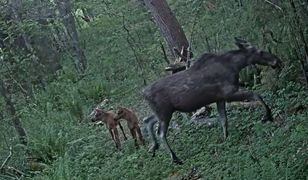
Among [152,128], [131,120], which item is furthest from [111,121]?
[152,128]

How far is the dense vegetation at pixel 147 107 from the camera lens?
23.5 ft

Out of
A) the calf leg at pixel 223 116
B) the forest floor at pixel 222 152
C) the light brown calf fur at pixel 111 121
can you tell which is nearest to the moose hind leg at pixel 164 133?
the forest floor at pixel 222 152

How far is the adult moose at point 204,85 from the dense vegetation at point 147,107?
0.51 meters

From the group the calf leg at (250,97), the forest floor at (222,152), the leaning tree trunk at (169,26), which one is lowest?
the forest floor at (222,152)

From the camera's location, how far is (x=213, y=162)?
7.42m

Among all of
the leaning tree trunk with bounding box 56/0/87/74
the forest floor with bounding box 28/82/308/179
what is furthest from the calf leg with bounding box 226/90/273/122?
the leaning tree trunk with bounding box 56/0/87/74

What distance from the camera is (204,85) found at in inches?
319

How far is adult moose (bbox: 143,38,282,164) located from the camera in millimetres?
8086

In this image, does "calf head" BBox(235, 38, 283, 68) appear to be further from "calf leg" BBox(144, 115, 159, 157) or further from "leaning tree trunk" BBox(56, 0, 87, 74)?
"leaning tree trunk" BBox(56, 0, 87, 74)

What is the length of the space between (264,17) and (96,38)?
1374 cm

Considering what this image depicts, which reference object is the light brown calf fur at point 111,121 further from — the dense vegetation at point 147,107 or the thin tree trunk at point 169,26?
the thin tree trunk at point 169,26

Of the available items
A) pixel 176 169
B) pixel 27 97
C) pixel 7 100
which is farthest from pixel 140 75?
pixel 176 169

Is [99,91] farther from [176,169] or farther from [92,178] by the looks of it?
[176,169]

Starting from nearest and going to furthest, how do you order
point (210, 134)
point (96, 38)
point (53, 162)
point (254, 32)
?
point (210, 134) → point (254, 32) → point (53, 162) → point (96, 38)
